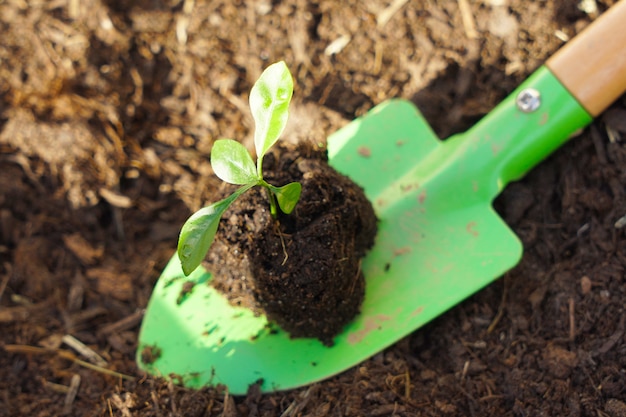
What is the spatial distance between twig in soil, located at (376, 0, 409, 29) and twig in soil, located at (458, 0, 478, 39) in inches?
6.4

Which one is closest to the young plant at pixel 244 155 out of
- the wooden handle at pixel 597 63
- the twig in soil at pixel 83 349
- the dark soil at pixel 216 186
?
the dark soil at pixel 216 186

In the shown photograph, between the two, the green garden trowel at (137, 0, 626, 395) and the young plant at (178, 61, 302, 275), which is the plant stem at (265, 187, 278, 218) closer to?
the young plant at (178, 61, 302, 275)

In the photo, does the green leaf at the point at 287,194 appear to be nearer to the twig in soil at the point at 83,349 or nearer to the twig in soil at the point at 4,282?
the twig in soil at the point at 83,349

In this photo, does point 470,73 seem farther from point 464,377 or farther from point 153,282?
point 153,282

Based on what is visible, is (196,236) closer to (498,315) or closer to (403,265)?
(403,265)

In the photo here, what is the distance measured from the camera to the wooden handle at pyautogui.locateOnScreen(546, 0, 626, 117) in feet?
4.39

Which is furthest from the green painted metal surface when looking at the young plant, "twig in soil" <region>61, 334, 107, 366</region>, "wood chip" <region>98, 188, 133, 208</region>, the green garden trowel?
the young plant

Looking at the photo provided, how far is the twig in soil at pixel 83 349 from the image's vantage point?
4.75 feet

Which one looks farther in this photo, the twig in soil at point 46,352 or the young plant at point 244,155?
the twig in soil at point 46,352

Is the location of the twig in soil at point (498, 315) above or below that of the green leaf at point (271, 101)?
below

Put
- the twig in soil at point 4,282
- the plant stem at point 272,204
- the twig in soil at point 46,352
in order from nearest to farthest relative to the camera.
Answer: the plant stem at point 272,204 < the twig in soil at point 46,352 < the twig in soil at point 4,282

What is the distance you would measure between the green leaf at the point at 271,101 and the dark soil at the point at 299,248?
0.20 m

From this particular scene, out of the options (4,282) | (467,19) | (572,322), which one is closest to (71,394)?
(4,282)

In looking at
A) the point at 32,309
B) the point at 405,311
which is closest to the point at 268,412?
the point at 405,311
